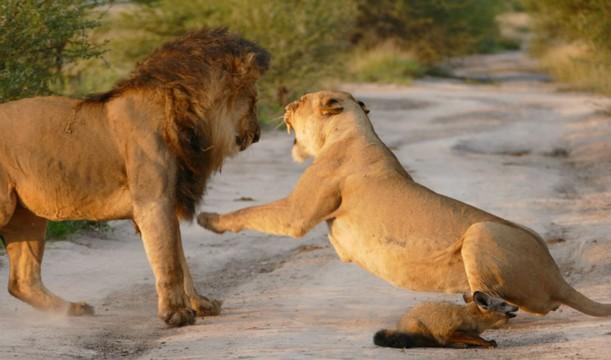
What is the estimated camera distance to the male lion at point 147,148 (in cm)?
715

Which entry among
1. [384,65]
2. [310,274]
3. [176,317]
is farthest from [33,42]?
[384,65]

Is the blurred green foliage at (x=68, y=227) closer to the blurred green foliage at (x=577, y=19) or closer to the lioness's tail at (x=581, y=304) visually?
the lioness's tail at (x=581, y=304)

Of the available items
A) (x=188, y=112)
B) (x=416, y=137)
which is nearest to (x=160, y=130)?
(x=188, y=112)

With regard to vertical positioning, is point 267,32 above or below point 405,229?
below

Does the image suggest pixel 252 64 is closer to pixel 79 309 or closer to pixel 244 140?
pixel 244 140

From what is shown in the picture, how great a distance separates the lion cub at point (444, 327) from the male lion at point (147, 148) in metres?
1.35

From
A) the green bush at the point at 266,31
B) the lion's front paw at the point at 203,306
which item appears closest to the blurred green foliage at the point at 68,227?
the lion's front paw at the point at 203,306

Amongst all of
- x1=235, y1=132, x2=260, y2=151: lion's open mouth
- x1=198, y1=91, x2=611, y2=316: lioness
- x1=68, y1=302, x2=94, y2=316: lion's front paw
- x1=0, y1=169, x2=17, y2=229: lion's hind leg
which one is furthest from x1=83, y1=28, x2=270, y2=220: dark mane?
x1=68, y1=302, x2=94, y2=316: lion's front paw

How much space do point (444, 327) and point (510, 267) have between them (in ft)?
1.37

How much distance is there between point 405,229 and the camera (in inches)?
260

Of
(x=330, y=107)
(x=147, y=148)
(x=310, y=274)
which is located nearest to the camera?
(x=147, y=148)

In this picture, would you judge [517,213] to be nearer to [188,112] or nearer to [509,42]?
[188,112]

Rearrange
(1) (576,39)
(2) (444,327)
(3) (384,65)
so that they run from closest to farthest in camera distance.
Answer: (2) (444,327), (1) (576,39), (3) (384,65)

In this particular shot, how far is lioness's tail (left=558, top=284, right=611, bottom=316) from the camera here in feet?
21.3
